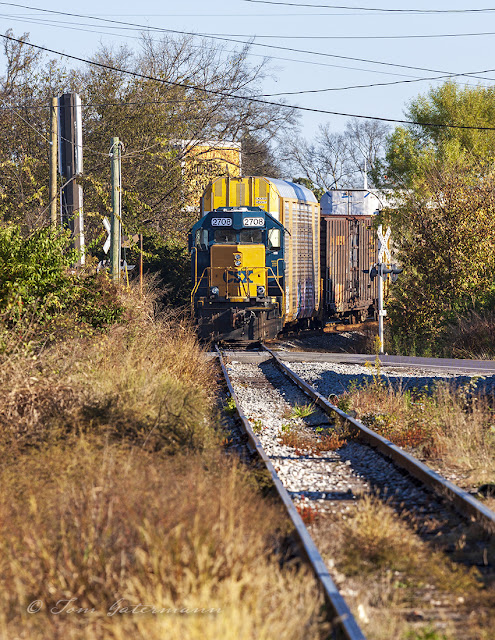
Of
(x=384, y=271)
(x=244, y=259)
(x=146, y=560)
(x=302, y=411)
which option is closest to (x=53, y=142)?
(x=244, y=259)

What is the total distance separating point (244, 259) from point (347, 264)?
25.4ft

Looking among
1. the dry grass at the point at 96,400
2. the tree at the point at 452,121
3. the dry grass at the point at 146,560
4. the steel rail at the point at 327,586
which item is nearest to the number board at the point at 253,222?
the dry grass at the point at 96,400

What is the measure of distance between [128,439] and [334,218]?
20568 millimetres

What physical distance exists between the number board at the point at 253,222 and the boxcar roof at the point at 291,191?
1184mm

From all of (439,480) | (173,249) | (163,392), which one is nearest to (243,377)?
(163,392)

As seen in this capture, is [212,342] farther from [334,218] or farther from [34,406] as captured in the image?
[34,406]

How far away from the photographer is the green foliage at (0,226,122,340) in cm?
1083

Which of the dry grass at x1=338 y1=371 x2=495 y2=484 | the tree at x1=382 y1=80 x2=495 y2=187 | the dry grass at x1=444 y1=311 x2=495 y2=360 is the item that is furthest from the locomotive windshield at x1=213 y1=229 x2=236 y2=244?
the tree at x1=382 y1=80 x2=495 y2=187

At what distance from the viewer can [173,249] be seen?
33781mm

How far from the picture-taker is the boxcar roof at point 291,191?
2250 cm

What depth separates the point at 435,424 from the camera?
1049 centimetres

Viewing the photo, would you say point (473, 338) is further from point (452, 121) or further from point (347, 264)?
point (452, 121)

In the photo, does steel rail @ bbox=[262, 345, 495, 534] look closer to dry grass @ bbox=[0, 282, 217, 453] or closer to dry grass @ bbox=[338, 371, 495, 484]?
dry grass @ bbox=[338, 371, 495, 484]

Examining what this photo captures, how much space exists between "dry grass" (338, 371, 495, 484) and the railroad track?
1.56 ft
